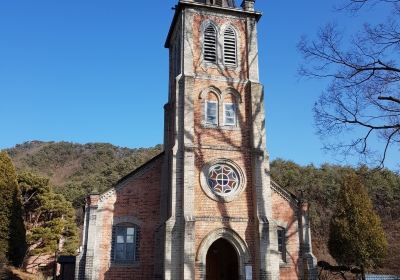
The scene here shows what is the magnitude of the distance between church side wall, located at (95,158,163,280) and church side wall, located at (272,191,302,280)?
6.39 meters

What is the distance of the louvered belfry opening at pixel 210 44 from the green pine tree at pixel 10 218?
14.8 metres

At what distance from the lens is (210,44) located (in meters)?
22.3

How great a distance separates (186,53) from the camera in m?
21.5

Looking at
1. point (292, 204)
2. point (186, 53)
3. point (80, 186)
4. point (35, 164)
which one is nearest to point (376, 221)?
point (292, 204)

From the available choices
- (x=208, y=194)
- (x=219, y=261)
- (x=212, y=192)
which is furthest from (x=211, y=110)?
(x=219, y=261)

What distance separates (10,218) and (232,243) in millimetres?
14610

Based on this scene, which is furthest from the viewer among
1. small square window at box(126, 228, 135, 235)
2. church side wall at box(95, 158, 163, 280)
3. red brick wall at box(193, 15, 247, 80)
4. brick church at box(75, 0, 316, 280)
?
red brick wall at box(193, 15, 247, 80)

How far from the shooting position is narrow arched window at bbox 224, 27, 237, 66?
73.0ft

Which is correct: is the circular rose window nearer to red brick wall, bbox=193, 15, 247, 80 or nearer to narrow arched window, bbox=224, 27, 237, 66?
red brick wall, bbox=193, 15, 247, 80

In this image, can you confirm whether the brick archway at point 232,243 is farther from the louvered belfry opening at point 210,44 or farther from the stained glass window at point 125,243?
the louvered belfry opening at point 210,44

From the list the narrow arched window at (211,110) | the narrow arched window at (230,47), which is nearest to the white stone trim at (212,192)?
the narrow arched window at (211,110)

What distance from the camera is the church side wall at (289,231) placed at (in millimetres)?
20719

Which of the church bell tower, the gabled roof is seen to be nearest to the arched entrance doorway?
the church bell tower

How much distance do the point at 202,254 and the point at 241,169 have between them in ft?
15.0
